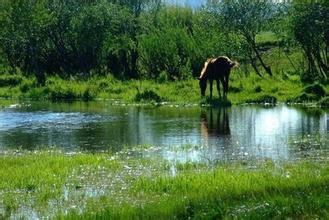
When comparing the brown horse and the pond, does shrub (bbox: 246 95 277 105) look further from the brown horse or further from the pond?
the pond

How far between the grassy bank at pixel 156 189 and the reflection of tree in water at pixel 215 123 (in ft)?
22.6

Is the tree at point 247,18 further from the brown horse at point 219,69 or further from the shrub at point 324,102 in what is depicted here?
the shrub at point 324,102

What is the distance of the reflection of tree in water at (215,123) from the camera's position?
968 inches

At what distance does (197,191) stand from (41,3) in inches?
1890

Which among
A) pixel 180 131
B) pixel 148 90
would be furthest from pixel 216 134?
pixel 148 90

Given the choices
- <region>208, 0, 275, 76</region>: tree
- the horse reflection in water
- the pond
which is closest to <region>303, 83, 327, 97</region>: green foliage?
the pond

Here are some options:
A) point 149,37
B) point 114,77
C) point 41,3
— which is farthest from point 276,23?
point 41,3

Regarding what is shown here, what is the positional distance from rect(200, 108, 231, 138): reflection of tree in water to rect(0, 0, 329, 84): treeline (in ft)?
40.9

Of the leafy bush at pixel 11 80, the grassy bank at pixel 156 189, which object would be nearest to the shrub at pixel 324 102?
the grassy bank at pixel 156 189

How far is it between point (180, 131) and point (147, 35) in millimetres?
31566

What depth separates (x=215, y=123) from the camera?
27.5 m

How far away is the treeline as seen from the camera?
44188 millimetres

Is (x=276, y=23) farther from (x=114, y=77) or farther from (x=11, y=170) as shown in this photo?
(x=11, y=170)

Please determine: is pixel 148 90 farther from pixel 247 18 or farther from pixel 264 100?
pixel 247 18
